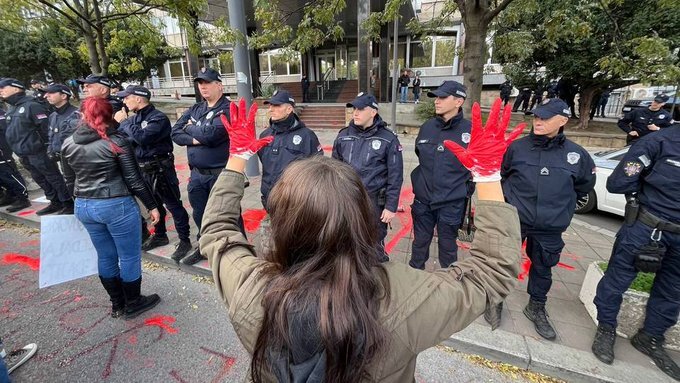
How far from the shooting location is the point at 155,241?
165 inches

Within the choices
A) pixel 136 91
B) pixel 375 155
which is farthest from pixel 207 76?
pixel 375 155

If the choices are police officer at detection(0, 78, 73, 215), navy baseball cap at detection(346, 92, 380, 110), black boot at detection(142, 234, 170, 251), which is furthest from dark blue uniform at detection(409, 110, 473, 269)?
police officer at detection(0, 78, 73, 215)

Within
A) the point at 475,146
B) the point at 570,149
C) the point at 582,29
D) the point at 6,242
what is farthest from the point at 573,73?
the point at 6,242

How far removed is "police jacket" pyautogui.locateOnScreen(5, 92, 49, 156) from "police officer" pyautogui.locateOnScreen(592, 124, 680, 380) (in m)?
7.45

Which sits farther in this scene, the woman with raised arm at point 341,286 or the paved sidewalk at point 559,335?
the paved sidewalk at point 559,335

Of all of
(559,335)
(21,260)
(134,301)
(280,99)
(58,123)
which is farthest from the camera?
(58,123)

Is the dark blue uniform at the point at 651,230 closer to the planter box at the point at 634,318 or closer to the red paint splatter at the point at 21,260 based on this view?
the planter box at the point at 634,318

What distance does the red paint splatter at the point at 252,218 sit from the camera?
15.9ft

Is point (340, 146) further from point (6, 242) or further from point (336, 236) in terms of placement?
point (6, 242)

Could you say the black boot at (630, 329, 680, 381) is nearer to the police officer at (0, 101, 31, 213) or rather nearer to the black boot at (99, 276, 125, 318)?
the black boot at (99, 276, 125, 318)

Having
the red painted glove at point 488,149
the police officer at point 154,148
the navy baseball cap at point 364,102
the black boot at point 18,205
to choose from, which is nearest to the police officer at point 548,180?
the navy baseball cap at point 364,102

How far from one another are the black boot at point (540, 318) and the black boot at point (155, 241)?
169 inches

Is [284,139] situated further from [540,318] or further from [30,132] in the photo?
[30,132]

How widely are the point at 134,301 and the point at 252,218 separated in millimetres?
2294
